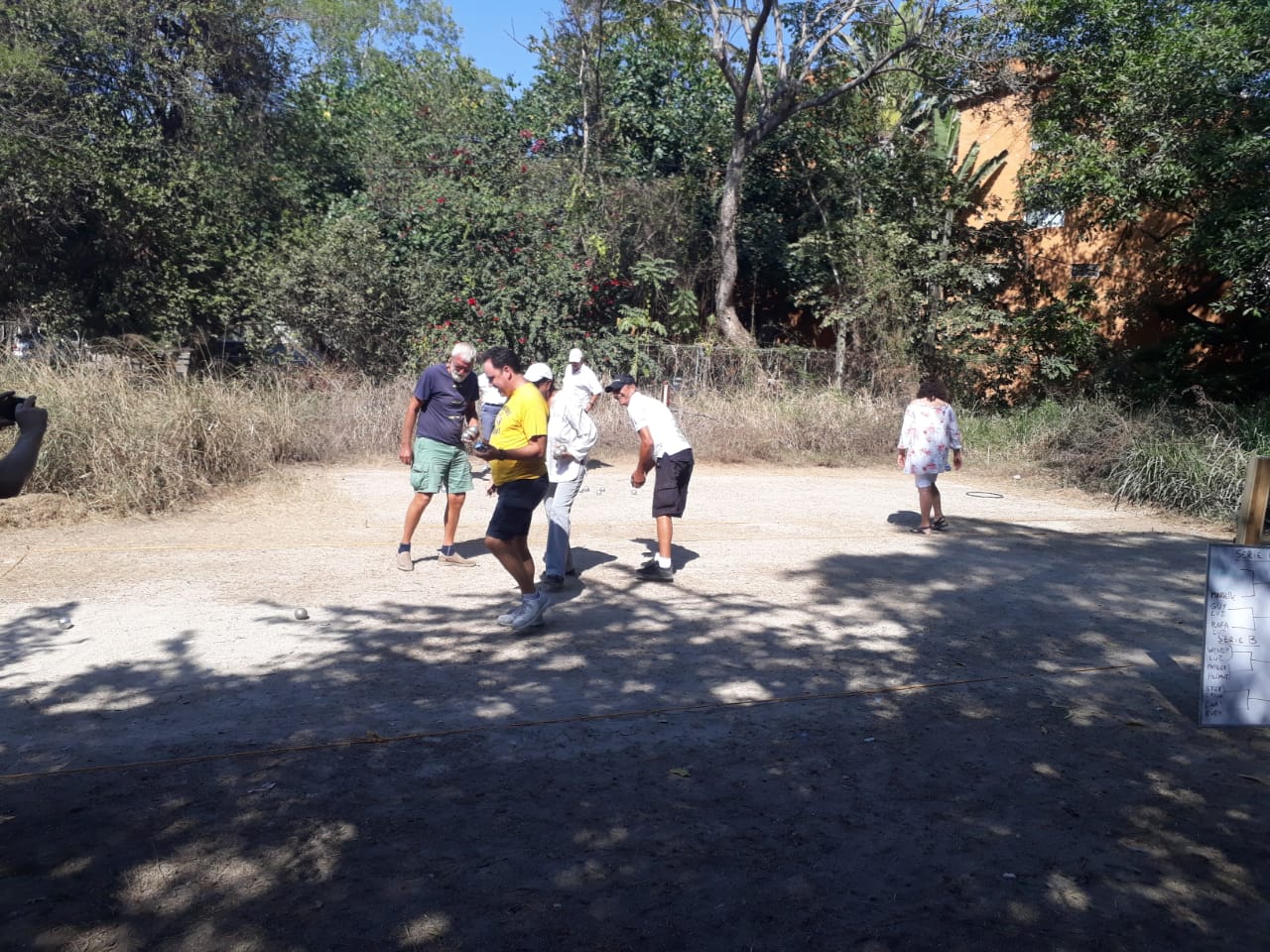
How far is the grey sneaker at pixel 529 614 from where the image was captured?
6.65 metres

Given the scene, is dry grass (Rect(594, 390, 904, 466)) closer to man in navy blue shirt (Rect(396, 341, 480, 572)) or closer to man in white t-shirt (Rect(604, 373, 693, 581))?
man in navy blue shirt (Rect(396, 341, 480, 572))

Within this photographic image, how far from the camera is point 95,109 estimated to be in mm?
18109

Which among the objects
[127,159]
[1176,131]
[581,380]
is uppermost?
[1176,131]

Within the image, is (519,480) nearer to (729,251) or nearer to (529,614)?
(529,614)

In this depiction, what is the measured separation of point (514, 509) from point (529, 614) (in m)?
0.66

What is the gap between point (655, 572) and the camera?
821 centimetres

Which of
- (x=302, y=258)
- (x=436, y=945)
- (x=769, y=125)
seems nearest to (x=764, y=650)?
(x=436, y=945)

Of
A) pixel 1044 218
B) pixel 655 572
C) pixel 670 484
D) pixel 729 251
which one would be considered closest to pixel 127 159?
pixel 729 251

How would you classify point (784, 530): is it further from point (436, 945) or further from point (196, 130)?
point (196, 130)

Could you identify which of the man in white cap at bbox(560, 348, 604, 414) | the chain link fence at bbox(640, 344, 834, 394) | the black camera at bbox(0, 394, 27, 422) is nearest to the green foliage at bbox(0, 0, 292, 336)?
the chain link fence at bbox(640, 344, 834, 394)

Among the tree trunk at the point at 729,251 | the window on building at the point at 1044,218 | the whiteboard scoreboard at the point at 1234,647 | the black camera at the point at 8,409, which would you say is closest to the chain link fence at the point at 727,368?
the tree trunk at the point at 729,251

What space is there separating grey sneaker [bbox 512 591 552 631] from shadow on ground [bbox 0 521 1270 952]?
114mm

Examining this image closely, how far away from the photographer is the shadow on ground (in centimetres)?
347

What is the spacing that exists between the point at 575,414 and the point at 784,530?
357 cm
